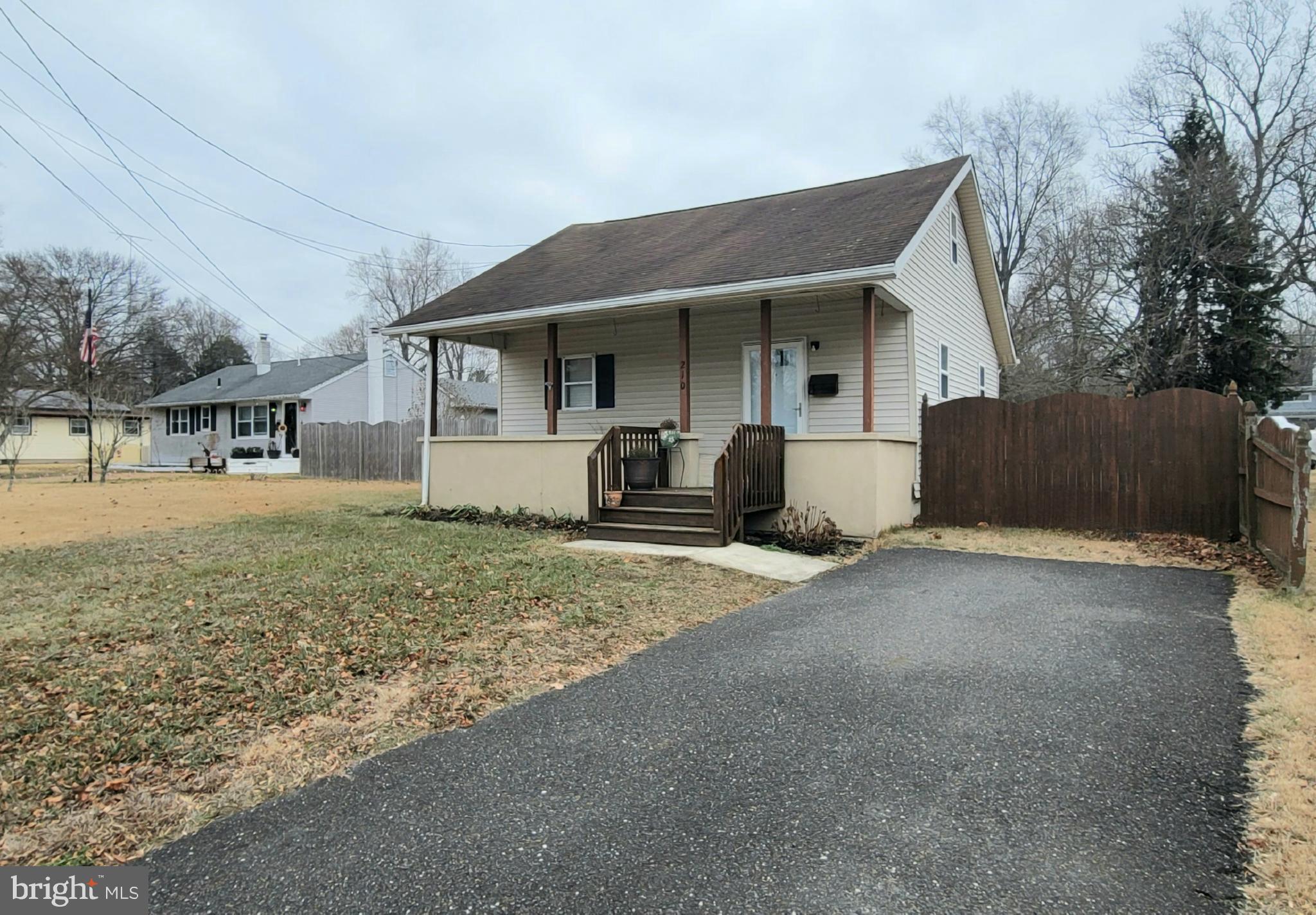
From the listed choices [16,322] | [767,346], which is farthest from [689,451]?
[16,322]

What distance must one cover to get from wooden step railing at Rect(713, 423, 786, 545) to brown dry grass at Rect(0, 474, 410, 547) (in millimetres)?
7148

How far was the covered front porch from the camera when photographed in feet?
29.6

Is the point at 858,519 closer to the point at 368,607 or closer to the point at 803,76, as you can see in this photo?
the point at 368,607

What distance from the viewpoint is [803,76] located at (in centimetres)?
1705

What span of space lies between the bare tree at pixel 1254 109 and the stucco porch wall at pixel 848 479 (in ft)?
51.9

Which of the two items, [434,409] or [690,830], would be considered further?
[434,409]

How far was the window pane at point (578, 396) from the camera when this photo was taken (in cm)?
1284

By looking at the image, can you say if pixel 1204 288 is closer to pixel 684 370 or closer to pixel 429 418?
pixel 684 370

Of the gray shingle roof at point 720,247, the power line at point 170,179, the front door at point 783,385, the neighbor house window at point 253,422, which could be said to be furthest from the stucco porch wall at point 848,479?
the neighbor house window at point 253,422

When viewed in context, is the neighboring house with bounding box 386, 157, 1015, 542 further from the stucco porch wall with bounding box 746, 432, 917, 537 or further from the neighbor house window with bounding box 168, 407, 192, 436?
the neighbor house window with bounding box 168, 407, 192, 436

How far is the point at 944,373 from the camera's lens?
12.5 metres

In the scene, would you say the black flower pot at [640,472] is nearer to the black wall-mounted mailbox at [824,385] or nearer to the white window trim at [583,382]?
the black wall-mounted mailbox at [824,385]

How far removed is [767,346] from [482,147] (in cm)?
1623

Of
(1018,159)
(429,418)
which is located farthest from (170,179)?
(1018,159)
